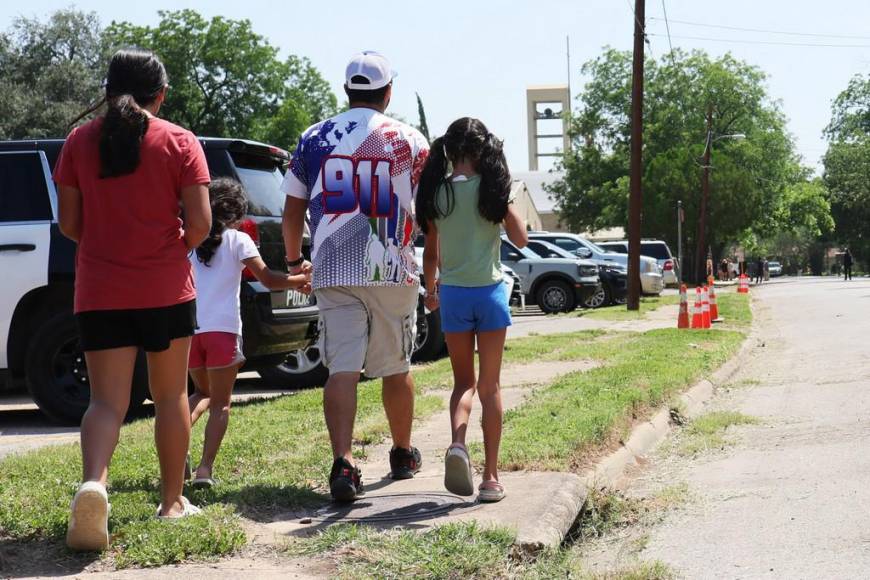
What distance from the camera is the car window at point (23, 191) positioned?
30.1 feet

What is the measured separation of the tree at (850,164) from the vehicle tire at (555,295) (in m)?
65.8

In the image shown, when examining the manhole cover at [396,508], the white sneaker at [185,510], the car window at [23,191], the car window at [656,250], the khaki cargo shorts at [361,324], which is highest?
the car window at [23,191]

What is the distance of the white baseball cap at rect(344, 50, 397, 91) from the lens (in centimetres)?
564

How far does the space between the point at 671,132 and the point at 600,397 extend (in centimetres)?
6543

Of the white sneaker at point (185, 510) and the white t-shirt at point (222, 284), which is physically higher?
the white t-shirt at point (222, 284)

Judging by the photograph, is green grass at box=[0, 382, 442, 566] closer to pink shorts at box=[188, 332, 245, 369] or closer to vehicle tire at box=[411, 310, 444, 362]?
pink shorts at box=[188, 332, 245, 369]

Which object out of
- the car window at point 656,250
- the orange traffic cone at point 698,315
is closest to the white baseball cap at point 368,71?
the orange traffic cone at point 698,315

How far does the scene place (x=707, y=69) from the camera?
241 ft

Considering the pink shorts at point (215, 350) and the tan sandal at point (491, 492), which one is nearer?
the tan sandal at point (491, 492)

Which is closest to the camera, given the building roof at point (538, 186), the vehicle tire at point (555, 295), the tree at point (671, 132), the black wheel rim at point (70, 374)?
the black wheel rim at point (70, 374)

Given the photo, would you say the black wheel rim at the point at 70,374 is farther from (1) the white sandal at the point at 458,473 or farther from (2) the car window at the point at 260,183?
(1) the white sandal at the point at 458,473

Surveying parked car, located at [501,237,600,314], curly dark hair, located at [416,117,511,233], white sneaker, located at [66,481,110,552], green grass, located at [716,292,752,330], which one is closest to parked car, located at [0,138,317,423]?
curly dark hair, located at [416,117,511,233]

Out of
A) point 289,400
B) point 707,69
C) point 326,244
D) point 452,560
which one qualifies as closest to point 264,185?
point 289,400

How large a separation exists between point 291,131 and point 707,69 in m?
26.7
